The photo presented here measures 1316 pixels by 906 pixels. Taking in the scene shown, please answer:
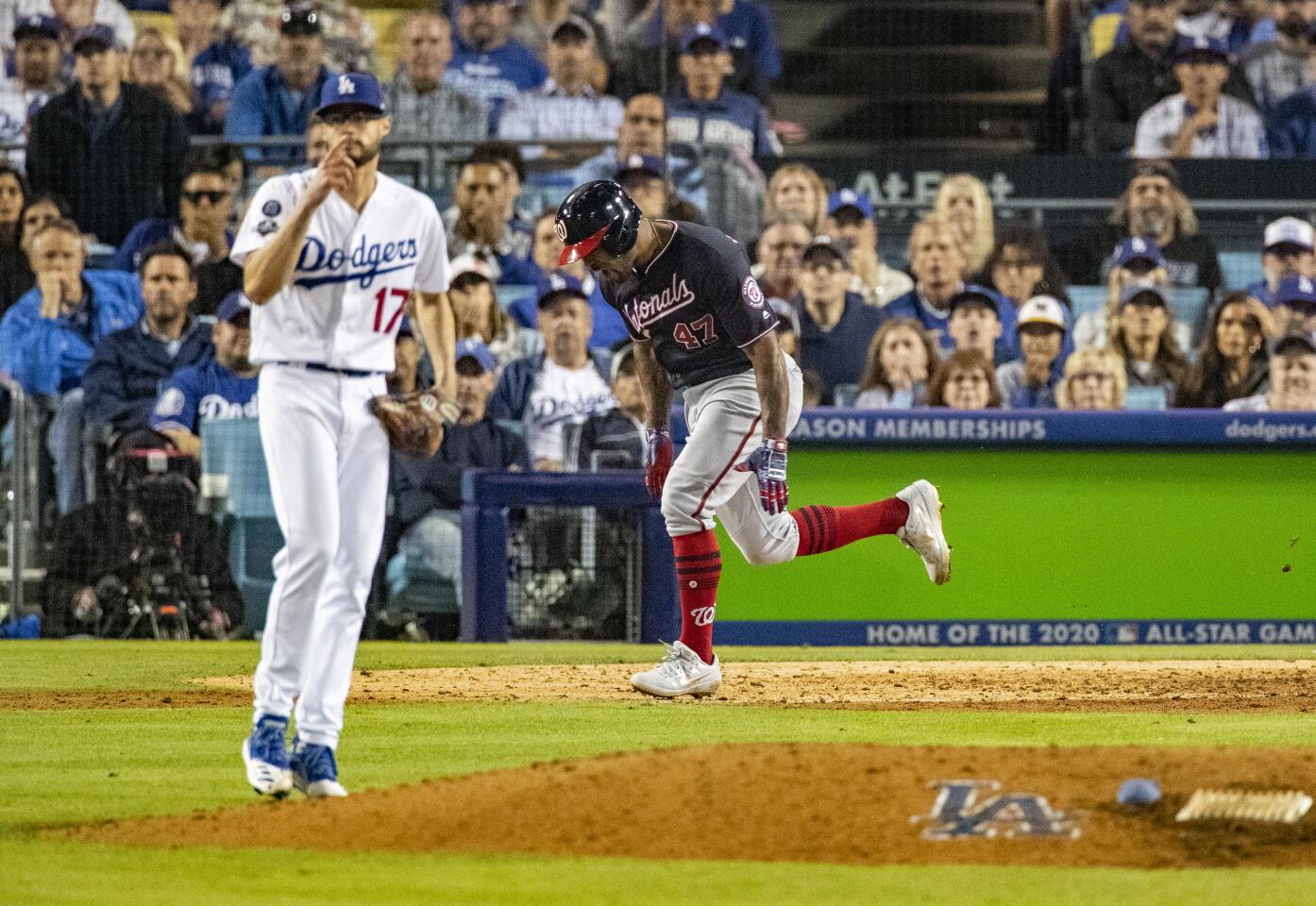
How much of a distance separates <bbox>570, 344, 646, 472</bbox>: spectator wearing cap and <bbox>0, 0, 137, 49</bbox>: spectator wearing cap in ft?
15.5

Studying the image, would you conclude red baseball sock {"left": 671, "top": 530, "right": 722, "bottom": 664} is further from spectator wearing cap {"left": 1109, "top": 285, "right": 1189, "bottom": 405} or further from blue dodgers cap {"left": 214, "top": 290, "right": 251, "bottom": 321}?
spectator wearing cap {"left": 1109, "top": 285, "right": 1189, "bottom": 405}

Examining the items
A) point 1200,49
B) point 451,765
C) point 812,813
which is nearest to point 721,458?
point 451,765

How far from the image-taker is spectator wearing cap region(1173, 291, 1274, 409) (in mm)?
11094

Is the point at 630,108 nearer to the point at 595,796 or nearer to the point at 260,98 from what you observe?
the point at 260,98

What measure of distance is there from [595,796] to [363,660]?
507 cm

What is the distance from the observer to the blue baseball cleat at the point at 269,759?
5023mm

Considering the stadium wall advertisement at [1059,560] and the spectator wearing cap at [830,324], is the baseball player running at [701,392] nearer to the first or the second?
the stadium wall advertisement at [1059,560]

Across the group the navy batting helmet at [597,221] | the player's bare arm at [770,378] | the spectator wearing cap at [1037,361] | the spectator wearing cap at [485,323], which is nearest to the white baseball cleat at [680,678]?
the player's bare arm at [770,378]

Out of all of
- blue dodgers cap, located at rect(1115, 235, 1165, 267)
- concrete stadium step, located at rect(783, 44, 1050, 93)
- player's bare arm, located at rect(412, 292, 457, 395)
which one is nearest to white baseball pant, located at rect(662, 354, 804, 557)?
player's bare arm, located at rect(412, 292, 457, 395)

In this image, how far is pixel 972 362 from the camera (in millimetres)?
10688

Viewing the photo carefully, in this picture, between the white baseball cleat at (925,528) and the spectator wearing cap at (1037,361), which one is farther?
the spectator wearing cap at (1037,361)

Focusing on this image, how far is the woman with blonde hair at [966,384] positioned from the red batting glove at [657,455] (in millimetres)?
3240

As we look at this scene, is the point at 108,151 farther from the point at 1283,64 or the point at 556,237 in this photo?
the point at 1283,64

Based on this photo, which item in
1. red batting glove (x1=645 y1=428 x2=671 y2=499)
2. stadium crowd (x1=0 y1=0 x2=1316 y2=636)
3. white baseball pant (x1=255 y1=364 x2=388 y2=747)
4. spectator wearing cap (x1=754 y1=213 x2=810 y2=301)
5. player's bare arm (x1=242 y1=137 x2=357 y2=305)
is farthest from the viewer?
spectator wearing cap (x1=754 y1=213 x2=810 y2=301)
